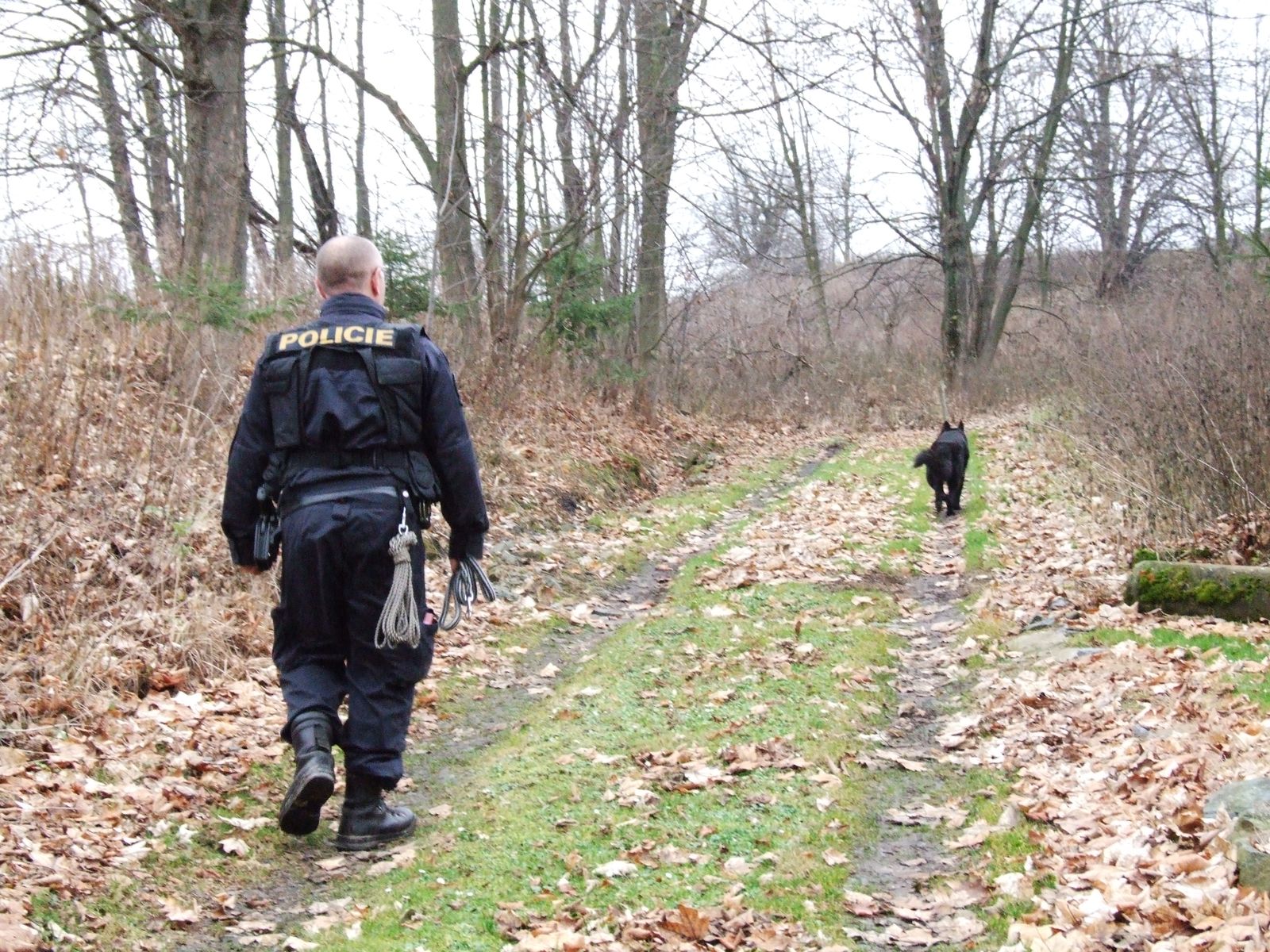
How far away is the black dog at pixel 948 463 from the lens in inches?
543

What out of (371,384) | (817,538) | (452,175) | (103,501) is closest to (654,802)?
(371,384)

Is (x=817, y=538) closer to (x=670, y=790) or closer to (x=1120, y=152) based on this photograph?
(x=670, y=790)

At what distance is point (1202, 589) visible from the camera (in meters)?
7.78

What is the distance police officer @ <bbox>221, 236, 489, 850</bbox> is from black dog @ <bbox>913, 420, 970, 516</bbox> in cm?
971

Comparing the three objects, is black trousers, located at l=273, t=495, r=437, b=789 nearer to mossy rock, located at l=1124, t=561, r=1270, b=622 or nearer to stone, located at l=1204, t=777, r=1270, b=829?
stone, located at l=1204, t=777, r=1270, b=829

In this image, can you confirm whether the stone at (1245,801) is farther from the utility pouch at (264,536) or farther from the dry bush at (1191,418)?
the dry bush at (1191,418)

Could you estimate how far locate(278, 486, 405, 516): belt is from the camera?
4836 millimetres

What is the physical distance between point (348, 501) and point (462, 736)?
2343mm

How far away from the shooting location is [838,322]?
36875 millimetres

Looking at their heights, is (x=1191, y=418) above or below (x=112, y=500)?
above

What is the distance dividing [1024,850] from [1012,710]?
77.2 inches

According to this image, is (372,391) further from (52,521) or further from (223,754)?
(52,521)

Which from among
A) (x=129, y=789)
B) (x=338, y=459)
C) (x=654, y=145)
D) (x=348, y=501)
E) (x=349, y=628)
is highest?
(x=654, y=145)

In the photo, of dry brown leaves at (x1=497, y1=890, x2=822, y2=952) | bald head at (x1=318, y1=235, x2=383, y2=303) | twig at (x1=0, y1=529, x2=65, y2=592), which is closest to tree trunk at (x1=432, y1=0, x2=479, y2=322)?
twig at (x1=0, y1=529, x2=65, y2=592)
